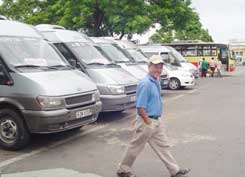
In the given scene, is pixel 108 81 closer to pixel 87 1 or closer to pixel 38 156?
pixel 38 156

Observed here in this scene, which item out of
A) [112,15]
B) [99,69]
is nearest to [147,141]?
[99,69]

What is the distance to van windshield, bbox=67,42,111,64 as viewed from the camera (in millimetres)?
10539

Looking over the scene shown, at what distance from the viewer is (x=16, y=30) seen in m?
8.51

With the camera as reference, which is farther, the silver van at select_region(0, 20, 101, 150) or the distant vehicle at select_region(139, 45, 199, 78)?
the distant vehicle at select_region(139, 45, 199, 78)

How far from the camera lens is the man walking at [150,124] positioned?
215 inches

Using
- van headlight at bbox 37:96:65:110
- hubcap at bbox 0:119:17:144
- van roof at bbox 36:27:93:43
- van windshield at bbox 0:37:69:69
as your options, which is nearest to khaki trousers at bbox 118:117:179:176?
van headlight at bbox 37:96:65:110

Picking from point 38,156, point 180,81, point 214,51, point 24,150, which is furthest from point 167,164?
point 214,51

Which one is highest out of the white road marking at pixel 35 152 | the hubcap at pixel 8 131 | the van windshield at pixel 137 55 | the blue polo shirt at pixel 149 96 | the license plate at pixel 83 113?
the van windshield at pixel 137 55

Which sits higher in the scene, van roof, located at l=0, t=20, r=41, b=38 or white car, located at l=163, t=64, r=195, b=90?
van roof, located at l=0, t=20, r=41, b=38

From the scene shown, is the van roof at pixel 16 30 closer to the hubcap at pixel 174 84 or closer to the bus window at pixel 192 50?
the hubcap at pixel 174 84

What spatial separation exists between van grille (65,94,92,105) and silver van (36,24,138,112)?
1.83 meters

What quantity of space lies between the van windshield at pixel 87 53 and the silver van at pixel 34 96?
7.62 feet

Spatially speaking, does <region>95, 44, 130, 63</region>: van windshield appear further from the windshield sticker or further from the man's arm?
the man's arm

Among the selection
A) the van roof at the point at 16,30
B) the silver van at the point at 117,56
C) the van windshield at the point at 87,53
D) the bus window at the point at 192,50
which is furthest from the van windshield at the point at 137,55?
the bus window at the point at 192,50
